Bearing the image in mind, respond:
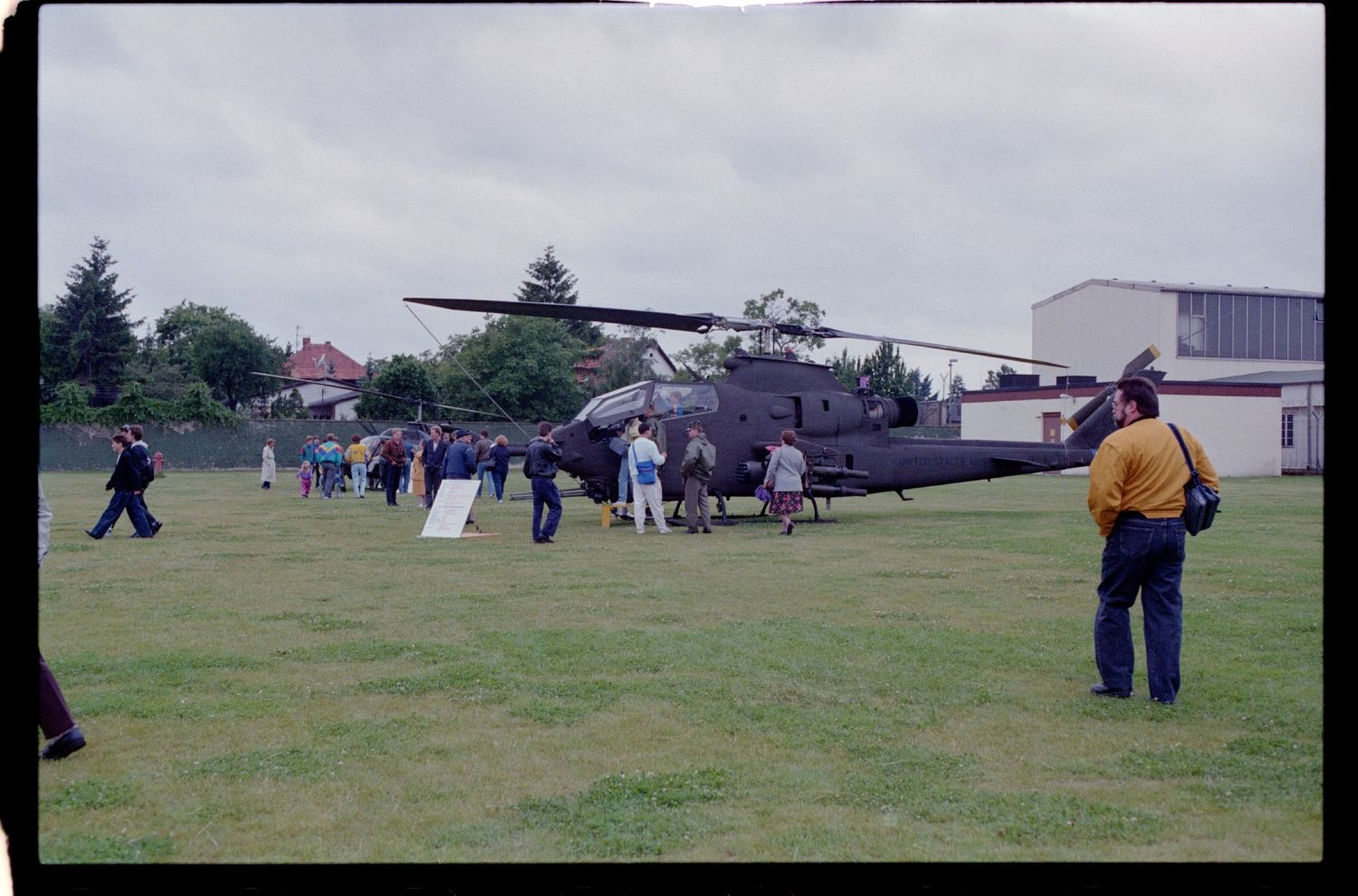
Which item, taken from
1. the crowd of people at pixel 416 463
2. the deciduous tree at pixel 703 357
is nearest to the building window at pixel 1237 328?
the deciduous tree at pixel 703 357

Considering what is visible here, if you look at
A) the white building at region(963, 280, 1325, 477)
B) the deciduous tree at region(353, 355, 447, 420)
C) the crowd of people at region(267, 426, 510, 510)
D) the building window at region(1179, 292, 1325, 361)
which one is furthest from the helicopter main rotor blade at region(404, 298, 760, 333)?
the deciduous tree at region(353, 355, 447, 420)

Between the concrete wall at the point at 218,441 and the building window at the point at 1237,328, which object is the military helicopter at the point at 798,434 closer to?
the building window at the point at 1237,328

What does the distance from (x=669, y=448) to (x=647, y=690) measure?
10.9 meters

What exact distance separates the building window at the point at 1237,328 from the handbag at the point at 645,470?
3133 centimetres

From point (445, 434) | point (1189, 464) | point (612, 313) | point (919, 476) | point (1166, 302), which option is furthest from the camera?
point (1166, 302)

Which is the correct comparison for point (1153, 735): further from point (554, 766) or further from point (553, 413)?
point (553, 413)

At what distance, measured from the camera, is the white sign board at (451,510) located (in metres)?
15.9

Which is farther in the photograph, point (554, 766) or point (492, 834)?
point (554, 766)

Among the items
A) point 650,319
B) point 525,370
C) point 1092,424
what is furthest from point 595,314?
point 525,370

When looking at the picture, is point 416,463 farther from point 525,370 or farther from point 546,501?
point 525,370

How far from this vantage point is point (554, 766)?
15.3ft

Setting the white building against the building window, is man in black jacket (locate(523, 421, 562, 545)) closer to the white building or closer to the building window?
the white building

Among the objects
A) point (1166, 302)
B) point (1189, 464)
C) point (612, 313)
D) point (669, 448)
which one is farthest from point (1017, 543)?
point (1166, 302)

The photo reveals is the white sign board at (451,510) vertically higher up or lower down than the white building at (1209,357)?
lower down
